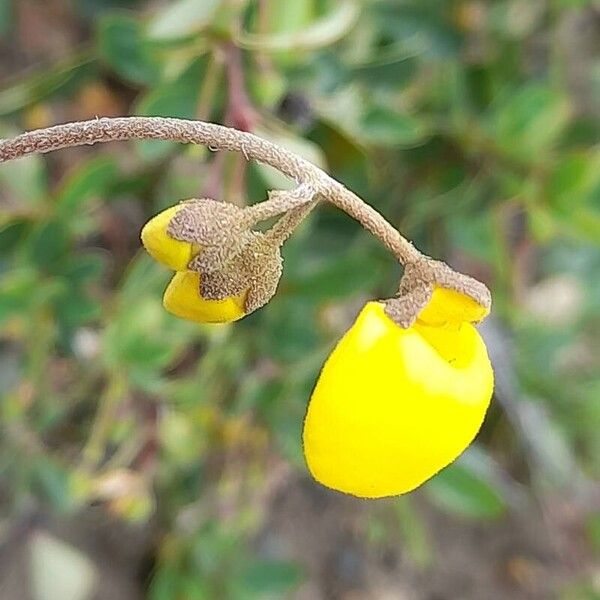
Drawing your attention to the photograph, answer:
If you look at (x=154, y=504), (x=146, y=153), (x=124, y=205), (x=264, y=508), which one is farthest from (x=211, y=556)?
(x=146, y=153)

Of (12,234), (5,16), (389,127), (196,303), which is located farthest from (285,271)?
(196,303)

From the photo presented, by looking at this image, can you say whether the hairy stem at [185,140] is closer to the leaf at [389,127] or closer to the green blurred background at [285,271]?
the green blurred background at [285,271]

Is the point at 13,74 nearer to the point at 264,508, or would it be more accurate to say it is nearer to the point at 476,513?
the point at 264,508

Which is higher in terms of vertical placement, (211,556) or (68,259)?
(68,259)

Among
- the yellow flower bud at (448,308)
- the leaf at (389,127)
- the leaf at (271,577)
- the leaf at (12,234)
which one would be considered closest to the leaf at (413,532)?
the leaf at (271,577)

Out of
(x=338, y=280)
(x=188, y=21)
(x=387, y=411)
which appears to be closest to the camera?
(x=387, y=411)

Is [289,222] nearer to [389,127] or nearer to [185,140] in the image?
[185,140]
